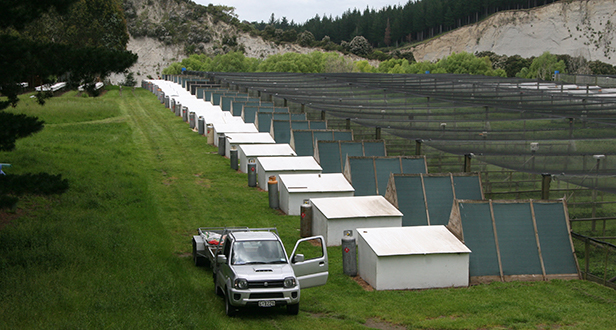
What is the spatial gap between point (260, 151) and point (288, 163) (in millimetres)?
3863

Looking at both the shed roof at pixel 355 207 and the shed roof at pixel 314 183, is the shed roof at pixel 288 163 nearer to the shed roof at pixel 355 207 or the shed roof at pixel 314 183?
the shed roof at pixel 314 183

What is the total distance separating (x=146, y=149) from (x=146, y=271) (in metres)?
27.6

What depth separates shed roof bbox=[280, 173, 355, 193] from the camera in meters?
24.7

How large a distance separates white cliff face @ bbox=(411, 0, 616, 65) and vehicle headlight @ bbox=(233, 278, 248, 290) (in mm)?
155766

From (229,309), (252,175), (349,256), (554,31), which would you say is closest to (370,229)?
(349,256)

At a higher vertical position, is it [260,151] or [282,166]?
[260,151]

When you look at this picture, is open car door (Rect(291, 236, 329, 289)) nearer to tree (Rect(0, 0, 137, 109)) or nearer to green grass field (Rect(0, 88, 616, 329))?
green grass field (Rect(0, 88, 616, 329))

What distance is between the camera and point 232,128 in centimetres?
4112

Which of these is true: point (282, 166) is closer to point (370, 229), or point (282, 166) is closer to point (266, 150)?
point (266, 150)

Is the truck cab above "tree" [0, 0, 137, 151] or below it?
below

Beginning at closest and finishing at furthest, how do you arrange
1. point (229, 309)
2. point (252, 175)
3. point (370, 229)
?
1. point (229, 309)
2. point (370, 229)
3. point (252, 175)

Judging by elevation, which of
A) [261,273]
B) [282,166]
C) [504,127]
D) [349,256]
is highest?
[504,127]


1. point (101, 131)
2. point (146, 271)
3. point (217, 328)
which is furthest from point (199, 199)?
point (101, 131)

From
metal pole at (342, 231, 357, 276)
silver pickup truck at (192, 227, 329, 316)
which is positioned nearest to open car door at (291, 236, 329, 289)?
silver pickup truck at (192, 227, 329, 316)
